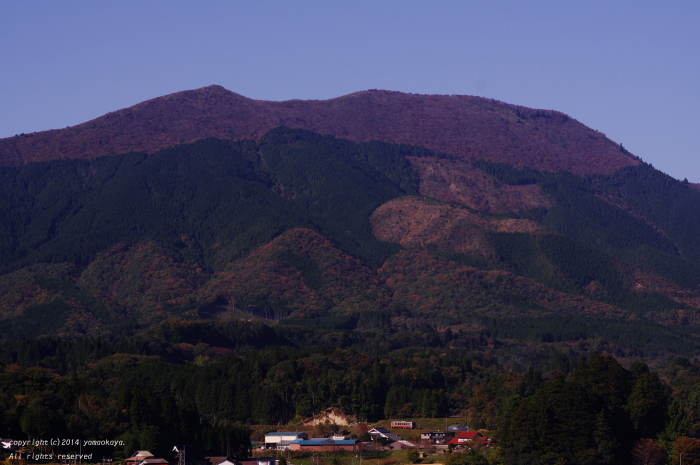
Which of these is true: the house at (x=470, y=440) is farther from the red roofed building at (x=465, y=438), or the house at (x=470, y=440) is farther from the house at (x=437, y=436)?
the house at (x=437, y=436)

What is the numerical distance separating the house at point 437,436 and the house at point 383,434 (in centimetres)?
345

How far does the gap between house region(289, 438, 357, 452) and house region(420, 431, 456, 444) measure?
416 inches

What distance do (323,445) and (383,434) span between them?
36.1 ft

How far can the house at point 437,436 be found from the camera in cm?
14025

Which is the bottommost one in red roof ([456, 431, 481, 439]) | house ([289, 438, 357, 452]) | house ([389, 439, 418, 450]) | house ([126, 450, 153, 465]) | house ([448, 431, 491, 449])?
house ([389, 439, 418, 450])

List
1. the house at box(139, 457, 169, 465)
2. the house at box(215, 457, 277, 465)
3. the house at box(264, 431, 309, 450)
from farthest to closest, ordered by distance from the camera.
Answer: the house at box(264, 431, 309, 450) → the house at box(215, 457, 277, 465) → the house at box(139, 457, 169, 465)

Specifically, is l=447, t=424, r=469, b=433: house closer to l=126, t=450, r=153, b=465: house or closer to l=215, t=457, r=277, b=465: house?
l=215, t=457, r=277, b=465: house

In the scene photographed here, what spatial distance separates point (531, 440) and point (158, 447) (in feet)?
125

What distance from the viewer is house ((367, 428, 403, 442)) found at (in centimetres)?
13975

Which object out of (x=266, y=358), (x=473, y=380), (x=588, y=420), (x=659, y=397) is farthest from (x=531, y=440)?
(x=266, y=358)

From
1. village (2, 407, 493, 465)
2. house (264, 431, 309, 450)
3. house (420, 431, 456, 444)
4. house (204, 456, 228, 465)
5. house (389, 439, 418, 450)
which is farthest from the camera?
house (420, 431, 456, 444)

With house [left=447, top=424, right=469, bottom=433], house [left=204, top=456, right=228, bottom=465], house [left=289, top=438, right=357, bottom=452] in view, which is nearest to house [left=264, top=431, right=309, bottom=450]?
house [left=289, top=438, right=357, bottom=452]

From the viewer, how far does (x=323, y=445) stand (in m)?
134

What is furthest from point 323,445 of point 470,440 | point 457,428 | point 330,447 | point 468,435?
point 457,428
